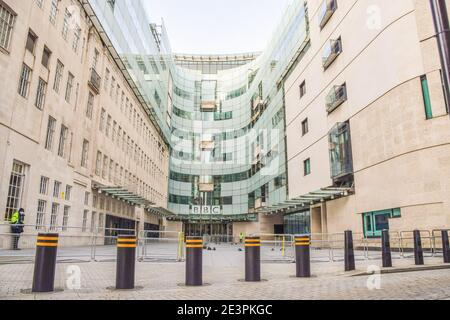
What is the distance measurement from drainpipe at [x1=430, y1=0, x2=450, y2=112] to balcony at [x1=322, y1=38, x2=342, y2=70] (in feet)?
80.4

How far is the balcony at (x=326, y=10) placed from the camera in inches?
1193

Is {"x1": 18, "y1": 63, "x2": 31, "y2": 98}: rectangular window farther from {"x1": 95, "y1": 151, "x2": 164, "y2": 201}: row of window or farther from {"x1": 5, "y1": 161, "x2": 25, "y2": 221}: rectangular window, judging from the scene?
{"x1": 95, "y1": 151, "x2": 164, "y2": 201}: row of window

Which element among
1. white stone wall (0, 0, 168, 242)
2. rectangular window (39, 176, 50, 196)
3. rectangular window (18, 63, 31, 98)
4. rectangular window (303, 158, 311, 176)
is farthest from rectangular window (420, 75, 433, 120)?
rectangular window (39, 176, 50, 196)

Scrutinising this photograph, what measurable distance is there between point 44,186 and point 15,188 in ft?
10.2

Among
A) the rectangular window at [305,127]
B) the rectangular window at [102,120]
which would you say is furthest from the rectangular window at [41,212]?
the rectangular window at [305,127]

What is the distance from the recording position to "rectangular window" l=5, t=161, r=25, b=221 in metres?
18.2

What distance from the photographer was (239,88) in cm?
6366

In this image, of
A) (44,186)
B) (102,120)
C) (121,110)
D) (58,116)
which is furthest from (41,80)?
(121,110)

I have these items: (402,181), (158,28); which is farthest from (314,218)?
(158,28)

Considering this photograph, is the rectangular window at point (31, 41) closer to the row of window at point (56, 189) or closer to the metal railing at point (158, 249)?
the row of window at point (56, 189)

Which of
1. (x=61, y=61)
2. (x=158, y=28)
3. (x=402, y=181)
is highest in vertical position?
(x=158, y=28)

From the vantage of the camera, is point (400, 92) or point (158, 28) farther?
point (158, 28)
